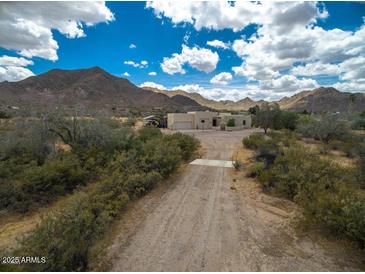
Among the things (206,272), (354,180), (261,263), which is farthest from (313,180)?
(206,272)

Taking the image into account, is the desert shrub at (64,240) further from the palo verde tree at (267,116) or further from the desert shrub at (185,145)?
the palo verde tree at (267,116)

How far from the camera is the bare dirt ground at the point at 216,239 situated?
4.32 meters

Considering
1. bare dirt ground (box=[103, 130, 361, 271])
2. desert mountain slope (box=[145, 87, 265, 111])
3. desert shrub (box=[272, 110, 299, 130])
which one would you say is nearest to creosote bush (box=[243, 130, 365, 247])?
bare dirt ground (box=[103, 130, 361, 271])

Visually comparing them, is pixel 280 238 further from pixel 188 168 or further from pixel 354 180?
pixel 188 168

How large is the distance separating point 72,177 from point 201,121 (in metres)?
35.6

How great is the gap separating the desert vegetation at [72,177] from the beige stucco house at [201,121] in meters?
26.2

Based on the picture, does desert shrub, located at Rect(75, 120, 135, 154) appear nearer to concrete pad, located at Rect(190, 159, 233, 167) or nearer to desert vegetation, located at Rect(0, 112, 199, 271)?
desert vegetation, located at Rect(0, 112, 199, 271)

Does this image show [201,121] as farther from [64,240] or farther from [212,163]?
[64,240]

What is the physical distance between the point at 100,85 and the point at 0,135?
86666mm

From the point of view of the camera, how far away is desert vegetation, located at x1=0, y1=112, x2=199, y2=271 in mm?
4047

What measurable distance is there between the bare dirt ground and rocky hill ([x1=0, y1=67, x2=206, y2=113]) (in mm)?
60344

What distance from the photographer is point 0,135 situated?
11.1 metres

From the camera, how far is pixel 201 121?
4297 cm

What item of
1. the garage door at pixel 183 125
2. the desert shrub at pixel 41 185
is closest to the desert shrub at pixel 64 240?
the desert shrub at pixel 41 185
